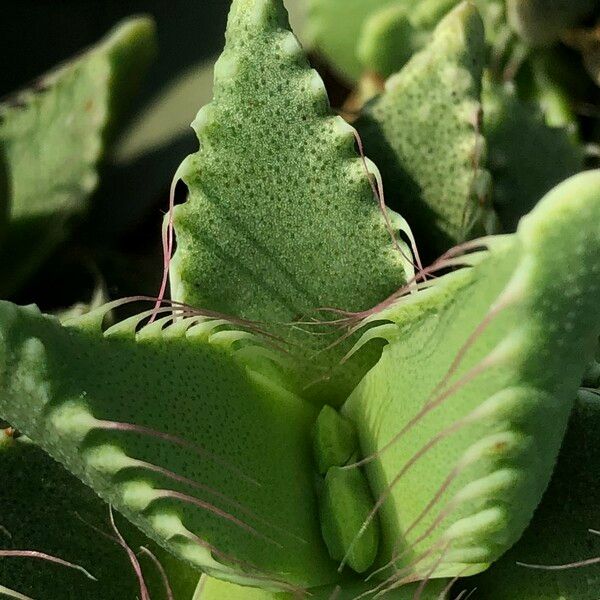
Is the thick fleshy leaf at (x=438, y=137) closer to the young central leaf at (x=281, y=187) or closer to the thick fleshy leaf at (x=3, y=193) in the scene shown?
the young central leaf at (x=281, y=187)

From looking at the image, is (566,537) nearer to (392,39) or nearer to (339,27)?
(392,39)

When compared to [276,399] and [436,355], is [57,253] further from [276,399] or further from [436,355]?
[436,355]

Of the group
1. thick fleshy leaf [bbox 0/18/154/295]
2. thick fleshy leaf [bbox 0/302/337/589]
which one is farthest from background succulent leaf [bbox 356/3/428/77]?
thick fleshy leaf [bbox 0/302/337/589]

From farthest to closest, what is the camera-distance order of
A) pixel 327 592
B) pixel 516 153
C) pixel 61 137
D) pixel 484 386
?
pixel 61 137, pixel 516 153, pixel 327 592, pixel 484 386

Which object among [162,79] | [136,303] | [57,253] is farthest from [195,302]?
[162,79]

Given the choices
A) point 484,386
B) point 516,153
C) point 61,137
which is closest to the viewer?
point 484,386

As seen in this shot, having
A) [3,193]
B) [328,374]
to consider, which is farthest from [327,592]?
[3,193]
